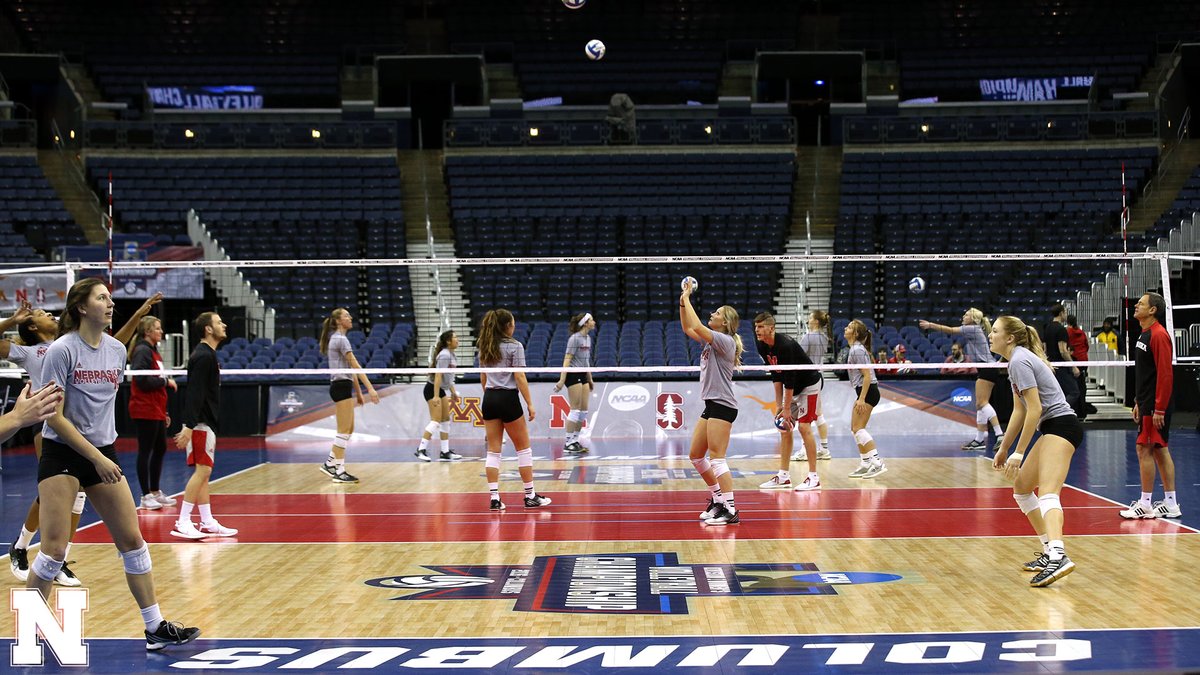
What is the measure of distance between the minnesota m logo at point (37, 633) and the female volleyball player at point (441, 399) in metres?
8.03

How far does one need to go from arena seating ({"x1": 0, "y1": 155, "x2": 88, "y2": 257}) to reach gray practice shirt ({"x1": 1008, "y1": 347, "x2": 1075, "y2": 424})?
2188 cm

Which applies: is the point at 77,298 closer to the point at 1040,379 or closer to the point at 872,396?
the point at 1040,379

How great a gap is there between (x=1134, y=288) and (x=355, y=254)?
49.3 ft

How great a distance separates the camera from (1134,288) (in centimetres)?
1628

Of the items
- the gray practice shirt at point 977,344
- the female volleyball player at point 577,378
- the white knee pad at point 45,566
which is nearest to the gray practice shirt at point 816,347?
the gray practice shirt at point 977,344

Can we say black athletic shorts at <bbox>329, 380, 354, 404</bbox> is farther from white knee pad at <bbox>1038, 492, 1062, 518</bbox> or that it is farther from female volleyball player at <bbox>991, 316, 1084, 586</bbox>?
white knee pad at <bbox>1038, 492, 1062, 518</bbox>

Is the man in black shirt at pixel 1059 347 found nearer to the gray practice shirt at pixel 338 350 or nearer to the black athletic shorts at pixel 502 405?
the black athletic shorts at pixel 502 405

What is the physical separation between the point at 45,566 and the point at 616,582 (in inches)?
125

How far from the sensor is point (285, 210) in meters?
24.9

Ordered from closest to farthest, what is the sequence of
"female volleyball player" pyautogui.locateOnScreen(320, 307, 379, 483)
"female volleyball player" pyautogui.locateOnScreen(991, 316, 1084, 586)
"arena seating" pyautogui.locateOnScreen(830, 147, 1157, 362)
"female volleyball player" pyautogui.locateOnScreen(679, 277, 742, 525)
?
"female volleyball player" pyautogui.locateOnScreen(991, 316, 1084, 586), "female volleyball player" pyautogui.locateOnScreen(679, 277, 742, 525), "female volleyball player" pyautogui.locateOnScreen(320, 307, 379, 483), "arena seating" pyautogui.locateOnScreen(830, 147, 1157, 362)

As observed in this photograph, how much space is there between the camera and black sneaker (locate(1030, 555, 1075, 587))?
6.18m

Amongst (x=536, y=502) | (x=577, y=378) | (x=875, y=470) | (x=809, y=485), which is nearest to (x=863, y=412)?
(x=875, y=470)

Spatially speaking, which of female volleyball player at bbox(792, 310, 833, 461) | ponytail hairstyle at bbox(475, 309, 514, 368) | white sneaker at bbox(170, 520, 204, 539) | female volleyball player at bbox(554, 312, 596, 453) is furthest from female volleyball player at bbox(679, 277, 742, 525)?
female volleyball player at bbox(554, 312, 596, 453)

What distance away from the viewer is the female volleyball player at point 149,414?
9648 mm
